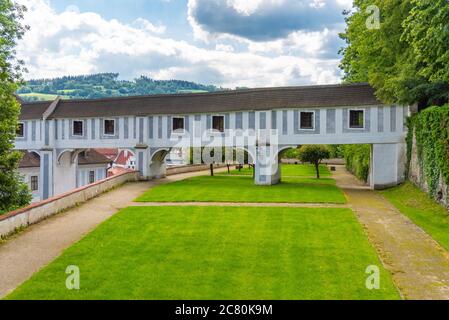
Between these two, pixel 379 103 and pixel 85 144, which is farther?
pixel 85 144

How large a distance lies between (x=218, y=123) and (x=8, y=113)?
649 inches

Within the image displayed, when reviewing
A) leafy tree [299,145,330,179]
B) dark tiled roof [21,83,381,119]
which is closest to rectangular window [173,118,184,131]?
dark tiled roof [21,83,381,119]

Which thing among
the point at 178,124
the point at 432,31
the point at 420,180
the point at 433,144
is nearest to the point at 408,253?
the point at 432,31

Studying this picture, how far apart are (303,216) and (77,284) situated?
10058mm

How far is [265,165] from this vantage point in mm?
28859

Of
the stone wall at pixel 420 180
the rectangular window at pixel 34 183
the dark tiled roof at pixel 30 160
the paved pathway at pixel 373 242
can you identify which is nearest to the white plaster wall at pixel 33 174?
the rectangular window at pixel 34 183

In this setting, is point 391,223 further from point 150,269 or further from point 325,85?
point 325,85

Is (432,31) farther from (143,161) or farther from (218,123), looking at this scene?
(143,161)

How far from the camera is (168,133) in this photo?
1271 inches

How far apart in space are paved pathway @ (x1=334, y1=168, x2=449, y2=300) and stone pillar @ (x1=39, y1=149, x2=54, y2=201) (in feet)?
87.4

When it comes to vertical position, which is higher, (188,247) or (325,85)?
(325,85)

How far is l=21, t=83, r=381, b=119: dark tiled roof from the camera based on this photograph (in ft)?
90.3
